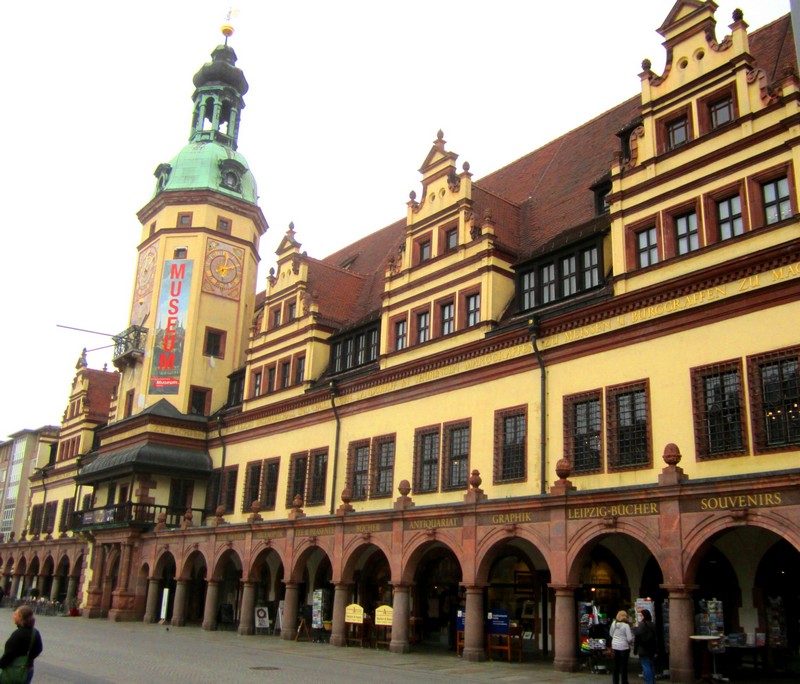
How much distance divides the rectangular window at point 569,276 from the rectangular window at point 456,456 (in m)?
5.65

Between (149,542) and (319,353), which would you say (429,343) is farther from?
(149,542)

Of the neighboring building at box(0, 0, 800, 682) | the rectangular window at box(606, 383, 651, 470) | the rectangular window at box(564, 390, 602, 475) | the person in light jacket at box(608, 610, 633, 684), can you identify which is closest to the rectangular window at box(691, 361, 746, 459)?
the neighboring building at box(0, 0, 800, 682)

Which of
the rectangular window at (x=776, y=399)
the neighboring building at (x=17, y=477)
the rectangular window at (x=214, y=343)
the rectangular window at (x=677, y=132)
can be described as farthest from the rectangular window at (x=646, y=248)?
the neighboring building at (x=17, y=477)

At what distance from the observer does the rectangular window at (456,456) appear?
28922 mm

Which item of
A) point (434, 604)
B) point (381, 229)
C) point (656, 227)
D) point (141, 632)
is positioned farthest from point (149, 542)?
point (656, 227)

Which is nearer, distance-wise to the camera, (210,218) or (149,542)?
(149,542)

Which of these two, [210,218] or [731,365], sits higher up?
[210,218]

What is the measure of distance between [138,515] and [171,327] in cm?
1042

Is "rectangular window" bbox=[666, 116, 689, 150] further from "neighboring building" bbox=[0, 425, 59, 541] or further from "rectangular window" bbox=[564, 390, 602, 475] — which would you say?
"neighboring building" bbox=[0, 425, 59, 541]

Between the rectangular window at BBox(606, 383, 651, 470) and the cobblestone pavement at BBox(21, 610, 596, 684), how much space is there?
19.0ft

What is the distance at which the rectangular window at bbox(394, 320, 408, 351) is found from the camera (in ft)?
110

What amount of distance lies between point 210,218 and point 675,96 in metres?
30.6

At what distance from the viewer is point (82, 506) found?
183 feet

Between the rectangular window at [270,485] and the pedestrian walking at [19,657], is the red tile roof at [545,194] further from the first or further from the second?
the pedestrian walking at [19,657]
